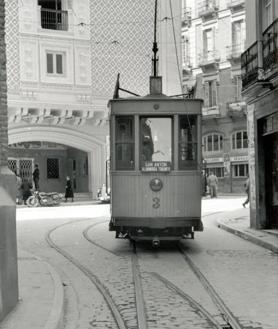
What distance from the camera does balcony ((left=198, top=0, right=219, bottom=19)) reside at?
148ft

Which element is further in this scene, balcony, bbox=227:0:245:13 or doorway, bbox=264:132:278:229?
balcony, bbox=227:0:245:13

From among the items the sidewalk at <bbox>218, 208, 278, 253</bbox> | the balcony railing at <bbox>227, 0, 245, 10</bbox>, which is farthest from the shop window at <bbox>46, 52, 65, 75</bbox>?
the balcony railing at <bbox>227, 0, 245, 10</bbox>

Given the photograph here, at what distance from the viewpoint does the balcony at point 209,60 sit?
4576 cm

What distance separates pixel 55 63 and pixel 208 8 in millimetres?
17976

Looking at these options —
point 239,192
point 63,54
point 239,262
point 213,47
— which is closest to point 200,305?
point 239,262

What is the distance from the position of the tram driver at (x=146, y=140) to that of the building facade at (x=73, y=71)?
64.3ft

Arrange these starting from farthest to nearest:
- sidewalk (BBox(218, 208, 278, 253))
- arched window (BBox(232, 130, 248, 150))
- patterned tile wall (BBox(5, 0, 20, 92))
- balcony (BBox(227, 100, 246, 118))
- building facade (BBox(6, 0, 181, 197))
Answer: arched window (BBox(232, 130, 248, 150))
balcony (BBox(227, 100, 246, 118))
building facade (BBox(6, 0, 181, 197))
patterned tile wall (BBox(5, 0, 20, 92))
sidewalk (BBox(218, 208, 278, 253))

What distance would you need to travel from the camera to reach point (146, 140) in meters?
11.8

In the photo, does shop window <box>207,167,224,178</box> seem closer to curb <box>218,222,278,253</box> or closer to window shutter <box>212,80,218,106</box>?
window shutter <box>212,80,218,106</box>

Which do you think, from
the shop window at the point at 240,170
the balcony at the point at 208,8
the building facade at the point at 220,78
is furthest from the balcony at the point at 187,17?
→ the shop window at the point at 240,170

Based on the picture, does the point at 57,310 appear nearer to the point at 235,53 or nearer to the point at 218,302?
the point at 218,302

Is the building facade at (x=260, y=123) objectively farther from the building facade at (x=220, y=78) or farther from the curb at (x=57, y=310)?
the building facade at (x=220, y=78)

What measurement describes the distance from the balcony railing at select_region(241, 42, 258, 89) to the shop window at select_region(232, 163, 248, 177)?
92.5 ft

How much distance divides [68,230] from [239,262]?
7.47 m
